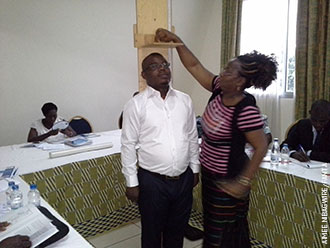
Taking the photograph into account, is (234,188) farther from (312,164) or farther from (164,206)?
(312,164)

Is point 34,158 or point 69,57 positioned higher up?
point 69,57

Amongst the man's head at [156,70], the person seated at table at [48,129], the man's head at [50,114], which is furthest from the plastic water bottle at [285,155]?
the man's head at [50,114]

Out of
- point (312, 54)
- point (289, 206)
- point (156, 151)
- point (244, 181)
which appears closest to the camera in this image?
point (244, 181)

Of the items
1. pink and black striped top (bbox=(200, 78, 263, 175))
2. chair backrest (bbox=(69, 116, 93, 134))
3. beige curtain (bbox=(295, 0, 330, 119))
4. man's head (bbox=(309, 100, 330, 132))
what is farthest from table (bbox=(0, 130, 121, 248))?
beige curtain (bbox=(295, 0, 330, 119))

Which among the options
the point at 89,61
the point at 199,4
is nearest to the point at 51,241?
the point at 89,61

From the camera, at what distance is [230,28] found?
181 inches

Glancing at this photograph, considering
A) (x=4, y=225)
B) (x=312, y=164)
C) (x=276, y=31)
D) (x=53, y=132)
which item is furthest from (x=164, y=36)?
(x=276, y=31)

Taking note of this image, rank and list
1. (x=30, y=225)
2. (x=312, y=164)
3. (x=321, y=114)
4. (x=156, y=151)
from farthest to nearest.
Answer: (x=321, y=114) < (x=312, y=164) < (x=156, y=151) < (x=30, y=225)

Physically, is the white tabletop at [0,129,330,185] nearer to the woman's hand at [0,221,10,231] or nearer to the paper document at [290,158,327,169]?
the paper document at [290,158,327,169]

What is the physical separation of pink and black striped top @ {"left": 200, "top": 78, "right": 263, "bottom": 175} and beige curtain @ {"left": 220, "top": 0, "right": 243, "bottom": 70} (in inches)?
130

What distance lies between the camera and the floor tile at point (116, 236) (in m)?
2.33

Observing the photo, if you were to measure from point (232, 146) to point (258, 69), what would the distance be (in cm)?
40

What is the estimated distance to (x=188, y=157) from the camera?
168 cm

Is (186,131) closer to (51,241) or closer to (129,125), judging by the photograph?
(129,125)
